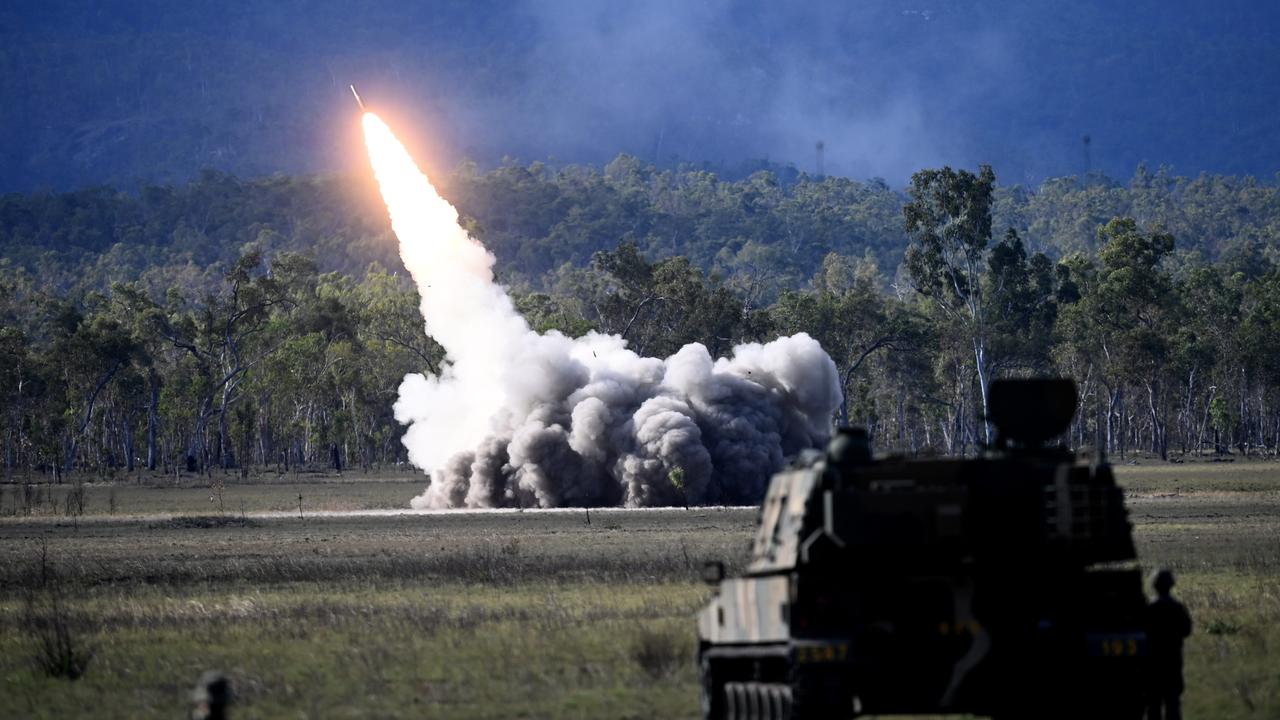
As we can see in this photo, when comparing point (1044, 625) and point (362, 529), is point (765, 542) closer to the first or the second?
point (1044, 625)

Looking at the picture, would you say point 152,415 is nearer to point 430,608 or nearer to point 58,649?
point 430,608

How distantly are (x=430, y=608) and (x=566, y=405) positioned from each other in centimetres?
3715

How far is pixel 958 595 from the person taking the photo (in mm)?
13953

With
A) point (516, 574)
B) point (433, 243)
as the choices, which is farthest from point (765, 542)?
point (433, 243)

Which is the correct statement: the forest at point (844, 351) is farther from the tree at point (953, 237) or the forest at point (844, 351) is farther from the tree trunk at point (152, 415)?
the tree trunk at point (152, 415)

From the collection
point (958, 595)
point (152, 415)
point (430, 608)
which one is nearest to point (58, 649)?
point (430, 608)

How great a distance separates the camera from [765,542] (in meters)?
16.0

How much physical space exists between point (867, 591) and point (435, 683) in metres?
7.59

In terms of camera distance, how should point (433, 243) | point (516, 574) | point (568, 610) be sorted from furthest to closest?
point (433, 243) < point (516, 574) < point (568, 610)

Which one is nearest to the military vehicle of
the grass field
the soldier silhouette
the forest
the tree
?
the soldier silhouette

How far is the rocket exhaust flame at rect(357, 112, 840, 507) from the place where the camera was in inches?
2489

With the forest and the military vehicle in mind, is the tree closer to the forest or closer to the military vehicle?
the forest

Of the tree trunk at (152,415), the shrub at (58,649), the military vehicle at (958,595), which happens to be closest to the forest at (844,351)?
the tree trunk at (152,415)

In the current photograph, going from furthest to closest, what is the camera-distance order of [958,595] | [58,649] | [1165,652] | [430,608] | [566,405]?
1. [566,405]
2. [430,608]
3. [58,649]
4. [1165,652]
5. [958,595]
